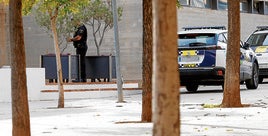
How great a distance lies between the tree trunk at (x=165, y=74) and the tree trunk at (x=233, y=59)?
34.0 ft

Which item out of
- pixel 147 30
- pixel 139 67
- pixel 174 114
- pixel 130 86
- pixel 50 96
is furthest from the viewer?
pixel 139 67

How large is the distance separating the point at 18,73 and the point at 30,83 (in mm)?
14523

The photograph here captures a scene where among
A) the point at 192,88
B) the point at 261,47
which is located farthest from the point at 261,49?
the point at 192,88

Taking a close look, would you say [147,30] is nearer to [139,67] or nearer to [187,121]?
[187,121]

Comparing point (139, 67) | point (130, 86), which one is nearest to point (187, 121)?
point (130, 86)

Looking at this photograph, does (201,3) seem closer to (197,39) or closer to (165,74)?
(197,39)

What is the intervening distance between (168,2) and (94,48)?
102 feet

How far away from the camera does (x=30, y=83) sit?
79.3ft

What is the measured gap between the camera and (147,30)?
13.2 meters

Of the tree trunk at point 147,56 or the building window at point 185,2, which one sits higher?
the building window at point 185,2

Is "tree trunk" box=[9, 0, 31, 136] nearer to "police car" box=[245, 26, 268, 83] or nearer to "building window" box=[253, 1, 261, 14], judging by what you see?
"police car" box=[245, 26, 268, 83]

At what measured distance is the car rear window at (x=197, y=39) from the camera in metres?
22.1

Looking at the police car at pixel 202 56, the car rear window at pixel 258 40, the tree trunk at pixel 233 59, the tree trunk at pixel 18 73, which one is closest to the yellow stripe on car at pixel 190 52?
the police car at pixel 202 56

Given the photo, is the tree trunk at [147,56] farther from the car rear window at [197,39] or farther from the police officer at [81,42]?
the police officer at [81,42]
